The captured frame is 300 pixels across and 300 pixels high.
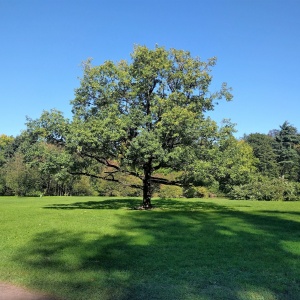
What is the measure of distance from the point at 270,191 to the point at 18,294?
3812 cm

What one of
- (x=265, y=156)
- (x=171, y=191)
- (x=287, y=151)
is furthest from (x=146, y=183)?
(x=287, y=151)

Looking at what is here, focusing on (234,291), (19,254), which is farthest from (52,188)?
(234,291)

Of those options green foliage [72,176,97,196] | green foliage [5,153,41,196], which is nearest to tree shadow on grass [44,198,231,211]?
green foliage [5,153,41,196]

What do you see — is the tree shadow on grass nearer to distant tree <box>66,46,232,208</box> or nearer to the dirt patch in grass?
distant tree <box>66,46,232,208</box>

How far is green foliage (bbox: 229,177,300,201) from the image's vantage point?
1583 inches

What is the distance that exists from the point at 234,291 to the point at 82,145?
48.6 ft

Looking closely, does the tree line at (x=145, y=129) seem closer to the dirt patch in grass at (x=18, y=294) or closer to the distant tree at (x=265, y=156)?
the dirt patch in grass at (x=18, y=294)

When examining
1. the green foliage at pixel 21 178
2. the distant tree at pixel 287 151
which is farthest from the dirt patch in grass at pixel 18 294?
the distant tree at pixel 287 151

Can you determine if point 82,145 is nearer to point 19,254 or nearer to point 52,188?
point 19,254

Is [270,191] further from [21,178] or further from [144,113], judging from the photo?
[21,178]

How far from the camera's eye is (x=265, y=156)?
7319 cm

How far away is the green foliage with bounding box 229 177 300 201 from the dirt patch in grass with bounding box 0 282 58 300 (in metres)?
36.2

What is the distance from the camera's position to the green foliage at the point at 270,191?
4022cm

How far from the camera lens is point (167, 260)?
6.99 metres
